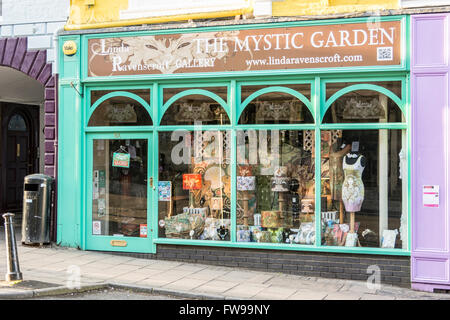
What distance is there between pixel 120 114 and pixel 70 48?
1.55 m

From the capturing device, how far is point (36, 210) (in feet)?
32.1

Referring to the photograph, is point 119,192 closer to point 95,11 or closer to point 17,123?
point 95,11

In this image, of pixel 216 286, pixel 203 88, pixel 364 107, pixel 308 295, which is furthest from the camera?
pixel 203 88

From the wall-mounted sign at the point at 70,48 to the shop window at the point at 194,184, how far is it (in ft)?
7.65

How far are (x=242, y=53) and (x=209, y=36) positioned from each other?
2.22ft

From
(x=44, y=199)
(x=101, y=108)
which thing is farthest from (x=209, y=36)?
(x=44, y=199)

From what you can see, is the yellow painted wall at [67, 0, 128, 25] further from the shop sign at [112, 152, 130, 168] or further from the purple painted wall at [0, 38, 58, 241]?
the shop sign at [112, 152, 130, 168]

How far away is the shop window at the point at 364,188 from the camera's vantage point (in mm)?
8383

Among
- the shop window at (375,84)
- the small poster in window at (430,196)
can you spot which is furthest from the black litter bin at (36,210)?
the small poster in window at (430,196)

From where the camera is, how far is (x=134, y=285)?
7.39m

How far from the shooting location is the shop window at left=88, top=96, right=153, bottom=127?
9.66 metres

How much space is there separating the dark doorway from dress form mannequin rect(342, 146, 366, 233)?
919 centimetres

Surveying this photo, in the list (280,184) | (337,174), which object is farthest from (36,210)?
(337,174)

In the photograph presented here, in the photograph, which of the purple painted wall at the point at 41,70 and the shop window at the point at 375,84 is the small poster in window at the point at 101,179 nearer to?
the purple painted wall at the point at 41,70
